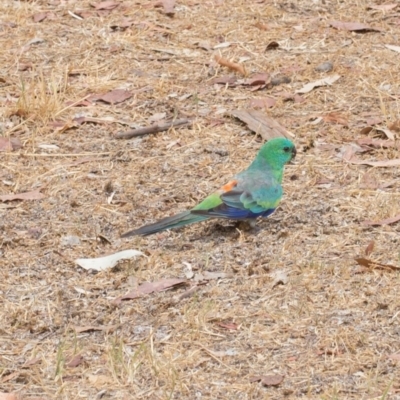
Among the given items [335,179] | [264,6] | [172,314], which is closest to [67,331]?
[172,314]

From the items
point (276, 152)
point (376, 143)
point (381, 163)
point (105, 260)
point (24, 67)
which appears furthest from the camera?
point (24, 67)

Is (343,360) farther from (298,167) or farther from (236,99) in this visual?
(236,99)

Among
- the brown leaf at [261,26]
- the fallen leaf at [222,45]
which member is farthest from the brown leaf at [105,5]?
the brown leaf at [261,26]

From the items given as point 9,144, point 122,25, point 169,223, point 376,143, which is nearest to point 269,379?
point 169,223

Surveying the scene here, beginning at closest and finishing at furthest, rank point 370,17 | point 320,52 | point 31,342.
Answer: point 31,342 → point 320,52 → point 370,17

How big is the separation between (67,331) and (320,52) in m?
3.86

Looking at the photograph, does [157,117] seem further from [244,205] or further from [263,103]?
[244,205]

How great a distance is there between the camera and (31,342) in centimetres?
465

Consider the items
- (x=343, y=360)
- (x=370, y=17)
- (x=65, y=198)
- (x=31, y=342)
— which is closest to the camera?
(x=343, y=360)

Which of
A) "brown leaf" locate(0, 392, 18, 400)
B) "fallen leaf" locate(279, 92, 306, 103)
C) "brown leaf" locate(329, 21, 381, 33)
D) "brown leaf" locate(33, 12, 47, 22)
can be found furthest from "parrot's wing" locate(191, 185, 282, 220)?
"brown leaf" locate(33, 12, 47, 22)

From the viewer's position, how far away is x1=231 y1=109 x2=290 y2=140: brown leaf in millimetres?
6688

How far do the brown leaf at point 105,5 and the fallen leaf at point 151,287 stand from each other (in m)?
4.08

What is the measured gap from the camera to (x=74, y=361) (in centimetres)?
444

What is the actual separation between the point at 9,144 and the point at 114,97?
936 mm
